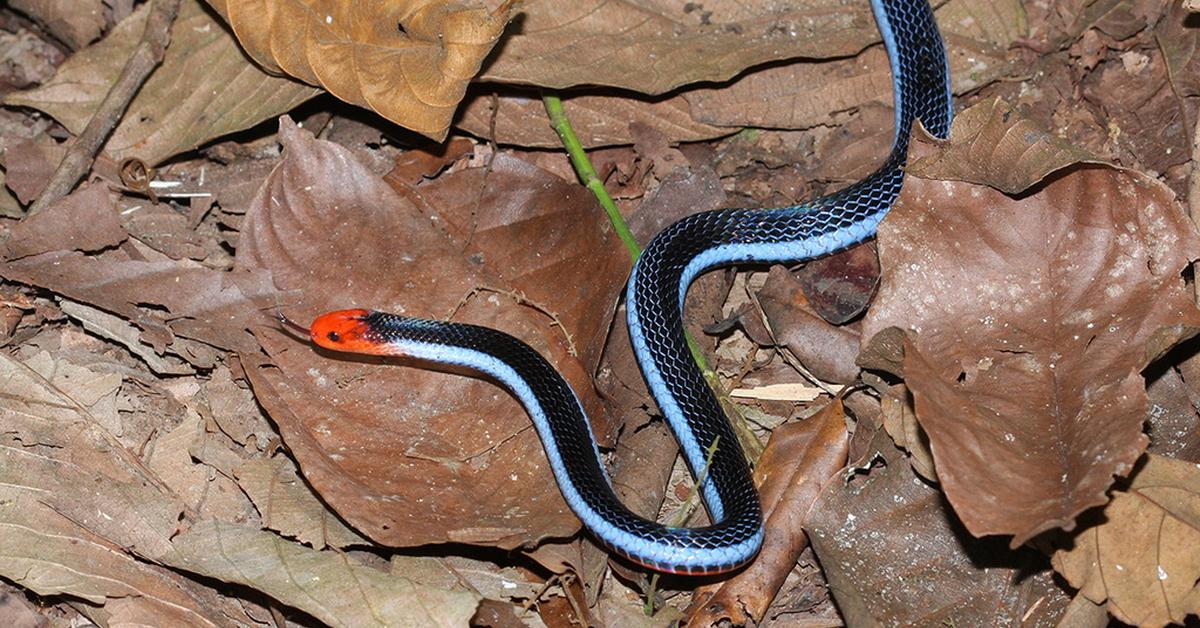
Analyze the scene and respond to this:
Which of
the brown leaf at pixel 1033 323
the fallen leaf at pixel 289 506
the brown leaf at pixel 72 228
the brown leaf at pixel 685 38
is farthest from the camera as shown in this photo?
the brown leaf at pixel 685 38

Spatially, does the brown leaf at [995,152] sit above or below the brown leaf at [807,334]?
above

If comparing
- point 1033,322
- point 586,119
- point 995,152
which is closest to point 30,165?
point 586,119

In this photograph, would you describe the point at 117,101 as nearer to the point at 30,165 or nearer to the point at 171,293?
the point at 30,165

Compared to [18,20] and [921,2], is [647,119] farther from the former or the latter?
[18,20]

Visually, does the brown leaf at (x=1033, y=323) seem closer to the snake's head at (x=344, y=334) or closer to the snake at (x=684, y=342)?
the snake at (x=684, y=342)

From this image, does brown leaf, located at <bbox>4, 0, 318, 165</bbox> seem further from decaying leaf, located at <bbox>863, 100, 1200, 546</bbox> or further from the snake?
decaying leaf, located at <bbox>863, 100, 1200, 546</bbox>

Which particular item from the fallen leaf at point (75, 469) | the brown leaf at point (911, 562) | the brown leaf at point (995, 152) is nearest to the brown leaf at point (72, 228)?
the fallen leaf at point (75, 469)

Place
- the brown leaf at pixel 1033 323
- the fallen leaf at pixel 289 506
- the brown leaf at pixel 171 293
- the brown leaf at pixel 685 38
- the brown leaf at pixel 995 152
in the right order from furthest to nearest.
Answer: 1. the brown leaf at pixel 685 38
2. the brown leaf at pixel 171 293
3. the fallen leaf at pixel 289 506
4. the brown leaf at pixel 995 152
5. the brown leaf at pixel 1033 323

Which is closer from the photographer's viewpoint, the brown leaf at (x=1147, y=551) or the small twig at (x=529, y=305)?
the brown leaf at (x=1147, y=551)
